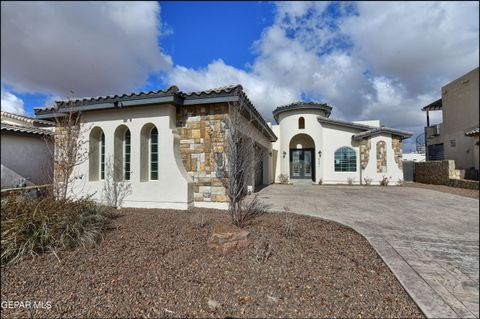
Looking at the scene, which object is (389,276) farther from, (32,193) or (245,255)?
(32,193)

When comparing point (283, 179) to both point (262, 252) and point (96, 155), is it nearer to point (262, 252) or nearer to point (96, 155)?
A: point (96, 155)

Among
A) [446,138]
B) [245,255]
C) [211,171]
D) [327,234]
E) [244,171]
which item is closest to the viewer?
[446,138]

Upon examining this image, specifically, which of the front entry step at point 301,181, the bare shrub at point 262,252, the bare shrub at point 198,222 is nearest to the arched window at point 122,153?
the bare shrub at point 198,222

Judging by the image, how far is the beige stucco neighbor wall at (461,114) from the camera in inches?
31.7

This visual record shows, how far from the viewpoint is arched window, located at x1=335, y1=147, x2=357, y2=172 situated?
669 inches

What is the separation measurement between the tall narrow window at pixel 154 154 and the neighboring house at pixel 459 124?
7841 millimetres

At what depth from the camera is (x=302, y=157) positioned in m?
19.5

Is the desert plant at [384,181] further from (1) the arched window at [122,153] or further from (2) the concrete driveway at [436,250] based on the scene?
(1) the arched window at [122,153]

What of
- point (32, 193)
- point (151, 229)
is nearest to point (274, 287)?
point (151, 229)

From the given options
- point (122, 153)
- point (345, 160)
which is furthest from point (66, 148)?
point (345, 160)

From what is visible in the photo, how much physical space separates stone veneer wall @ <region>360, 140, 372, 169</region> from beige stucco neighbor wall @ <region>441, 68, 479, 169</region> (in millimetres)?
16690

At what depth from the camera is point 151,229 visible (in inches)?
211

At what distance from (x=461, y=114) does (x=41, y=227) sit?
6.03 meters

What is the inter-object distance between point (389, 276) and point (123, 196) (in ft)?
25.7
